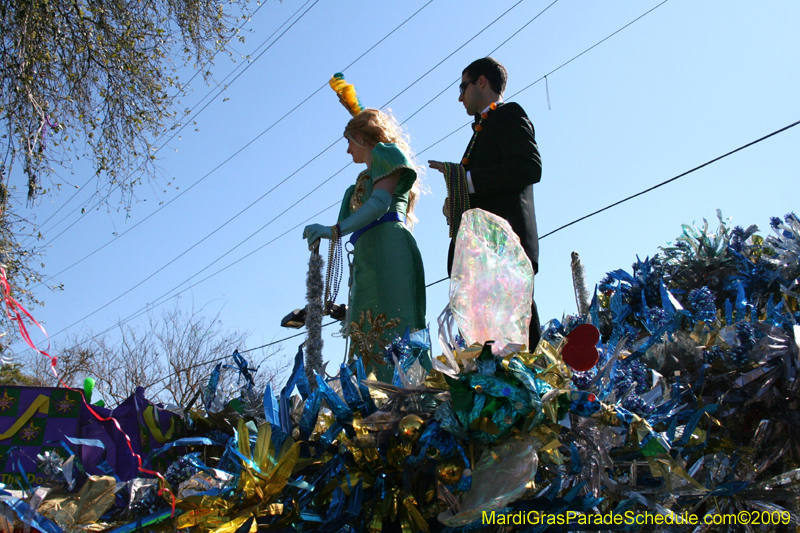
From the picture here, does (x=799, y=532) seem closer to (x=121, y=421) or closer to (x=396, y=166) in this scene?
(x=121, y=421)

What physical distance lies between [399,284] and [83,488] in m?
1.61

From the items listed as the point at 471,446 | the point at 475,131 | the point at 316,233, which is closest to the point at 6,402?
the point at 471,446

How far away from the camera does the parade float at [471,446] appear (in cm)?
100

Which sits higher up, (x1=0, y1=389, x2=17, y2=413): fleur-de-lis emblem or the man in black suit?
the man in black suit

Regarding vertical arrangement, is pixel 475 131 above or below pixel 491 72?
below

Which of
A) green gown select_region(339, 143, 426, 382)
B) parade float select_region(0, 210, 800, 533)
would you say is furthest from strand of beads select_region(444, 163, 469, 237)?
parade float select_region(0, 210, 800, 533)

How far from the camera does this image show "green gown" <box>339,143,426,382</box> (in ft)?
8.20

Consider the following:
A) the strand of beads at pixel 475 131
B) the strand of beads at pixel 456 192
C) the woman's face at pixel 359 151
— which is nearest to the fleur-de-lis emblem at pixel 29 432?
the strand of beads at pixel 456 192

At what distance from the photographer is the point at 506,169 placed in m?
2.27

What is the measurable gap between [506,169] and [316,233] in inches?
29.9

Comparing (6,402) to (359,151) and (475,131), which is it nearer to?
(475,131)

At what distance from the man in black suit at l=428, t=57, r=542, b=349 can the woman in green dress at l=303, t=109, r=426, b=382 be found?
0.76 feet

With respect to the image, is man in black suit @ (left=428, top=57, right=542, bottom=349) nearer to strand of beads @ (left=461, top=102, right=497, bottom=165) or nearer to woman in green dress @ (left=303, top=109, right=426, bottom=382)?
strand of beads @ (left=461, top=102, right=497, bottom=165)

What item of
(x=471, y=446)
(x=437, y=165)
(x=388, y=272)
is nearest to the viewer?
(x=471, y=446)
